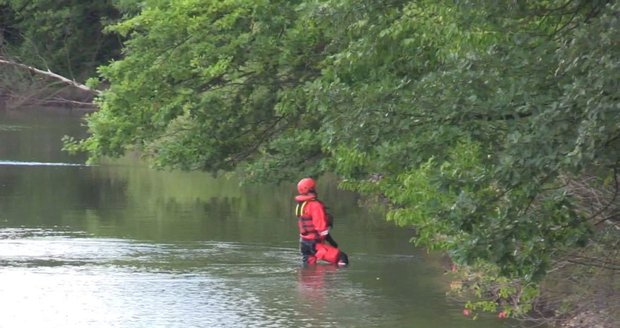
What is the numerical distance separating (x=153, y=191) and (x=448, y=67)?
1973 cm

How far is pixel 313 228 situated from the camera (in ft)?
58.9

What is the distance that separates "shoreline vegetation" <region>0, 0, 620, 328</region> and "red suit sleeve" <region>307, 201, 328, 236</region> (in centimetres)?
53

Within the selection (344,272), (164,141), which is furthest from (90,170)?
(344,272)

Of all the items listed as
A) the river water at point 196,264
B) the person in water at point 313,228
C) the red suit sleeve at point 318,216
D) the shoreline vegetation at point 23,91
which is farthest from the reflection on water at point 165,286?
the shoreline vegetation at point 23,91

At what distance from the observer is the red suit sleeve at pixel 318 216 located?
17.8 metres

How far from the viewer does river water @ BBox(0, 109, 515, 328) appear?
48.5 ft

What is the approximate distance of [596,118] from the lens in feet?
25.3

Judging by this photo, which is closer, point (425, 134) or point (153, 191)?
point (425, 134)

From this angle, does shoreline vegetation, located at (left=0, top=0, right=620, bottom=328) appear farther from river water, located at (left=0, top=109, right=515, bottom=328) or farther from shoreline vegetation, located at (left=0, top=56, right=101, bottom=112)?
shoreline vegetation, located at (left=0, top=56, right=101, bottom=112)

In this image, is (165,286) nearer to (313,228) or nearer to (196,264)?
(196,264)

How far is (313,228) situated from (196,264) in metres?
1.64

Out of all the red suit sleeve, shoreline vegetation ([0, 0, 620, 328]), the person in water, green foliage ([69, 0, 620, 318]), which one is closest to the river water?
the person in water

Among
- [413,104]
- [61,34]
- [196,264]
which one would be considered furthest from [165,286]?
→ [61,34]

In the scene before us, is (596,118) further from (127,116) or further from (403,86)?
(127,116)
